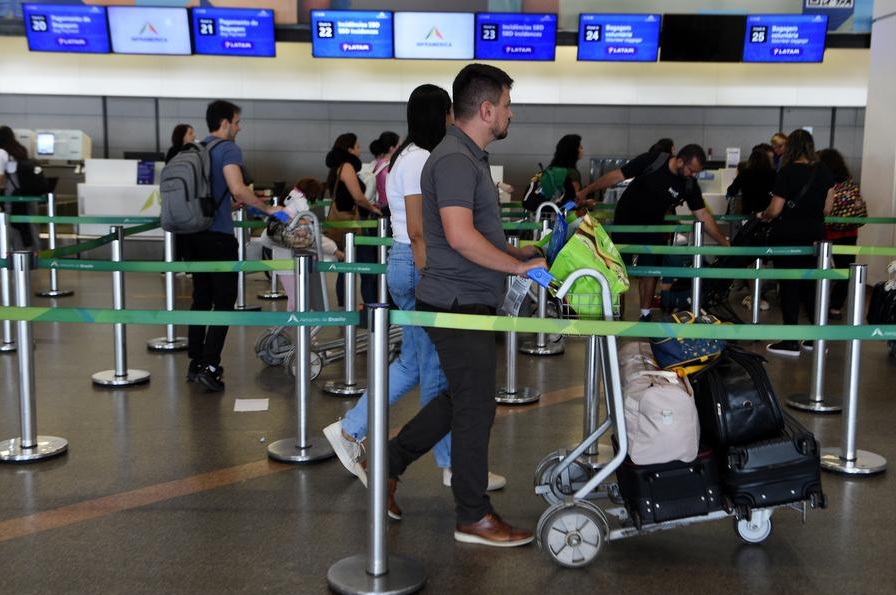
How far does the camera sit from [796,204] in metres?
7.01

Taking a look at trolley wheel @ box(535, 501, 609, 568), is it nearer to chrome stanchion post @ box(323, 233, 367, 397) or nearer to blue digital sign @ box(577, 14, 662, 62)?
chrome stanchion post @ box(323, 233, 367, 397)

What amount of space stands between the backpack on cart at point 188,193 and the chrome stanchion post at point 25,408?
3.58ft

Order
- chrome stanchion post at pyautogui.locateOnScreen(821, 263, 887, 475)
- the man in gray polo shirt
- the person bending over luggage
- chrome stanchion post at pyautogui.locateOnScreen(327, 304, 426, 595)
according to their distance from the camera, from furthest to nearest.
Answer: the person bending over luggage → chrome stanchion post at pyautogui.locateOnScreen(821, 263, 887, 475) → the man in gray polo shirt → chrome stanchion post at pyautogui.locateOnScreen(327, 304, 426, 595)

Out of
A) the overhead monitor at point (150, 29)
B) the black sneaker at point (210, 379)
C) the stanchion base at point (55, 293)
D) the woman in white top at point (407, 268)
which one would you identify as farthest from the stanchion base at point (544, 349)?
the overhead monitor at point (150, 29)

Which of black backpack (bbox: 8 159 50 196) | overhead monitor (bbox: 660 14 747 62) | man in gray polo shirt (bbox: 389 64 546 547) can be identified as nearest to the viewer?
man in gray polo shirt (bbox: 389 64 546 547)

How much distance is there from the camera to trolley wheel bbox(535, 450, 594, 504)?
3.60 meters

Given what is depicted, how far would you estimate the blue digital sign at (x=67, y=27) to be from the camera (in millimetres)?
13000

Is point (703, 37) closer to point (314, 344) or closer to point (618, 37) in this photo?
point (618, 37)

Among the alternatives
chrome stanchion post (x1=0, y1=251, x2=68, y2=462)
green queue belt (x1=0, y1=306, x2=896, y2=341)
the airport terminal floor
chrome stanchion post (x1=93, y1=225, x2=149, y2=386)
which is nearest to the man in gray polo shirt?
green queue belt (x1=0, y1=306, x2=896, y2=341)

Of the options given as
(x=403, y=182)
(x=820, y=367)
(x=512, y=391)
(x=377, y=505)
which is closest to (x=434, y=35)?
(x=512, y=391)

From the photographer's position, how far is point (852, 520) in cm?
379

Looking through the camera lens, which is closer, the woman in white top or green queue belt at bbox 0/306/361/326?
green queue belt at bbox 0/306/361/326

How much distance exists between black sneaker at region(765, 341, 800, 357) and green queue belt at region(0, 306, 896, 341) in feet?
12.1

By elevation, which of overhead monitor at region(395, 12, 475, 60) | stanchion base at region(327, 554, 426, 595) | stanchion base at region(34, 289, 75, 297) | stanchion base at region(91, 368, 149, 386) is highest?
overhead monitor at region(395, 12, 475, 60)
